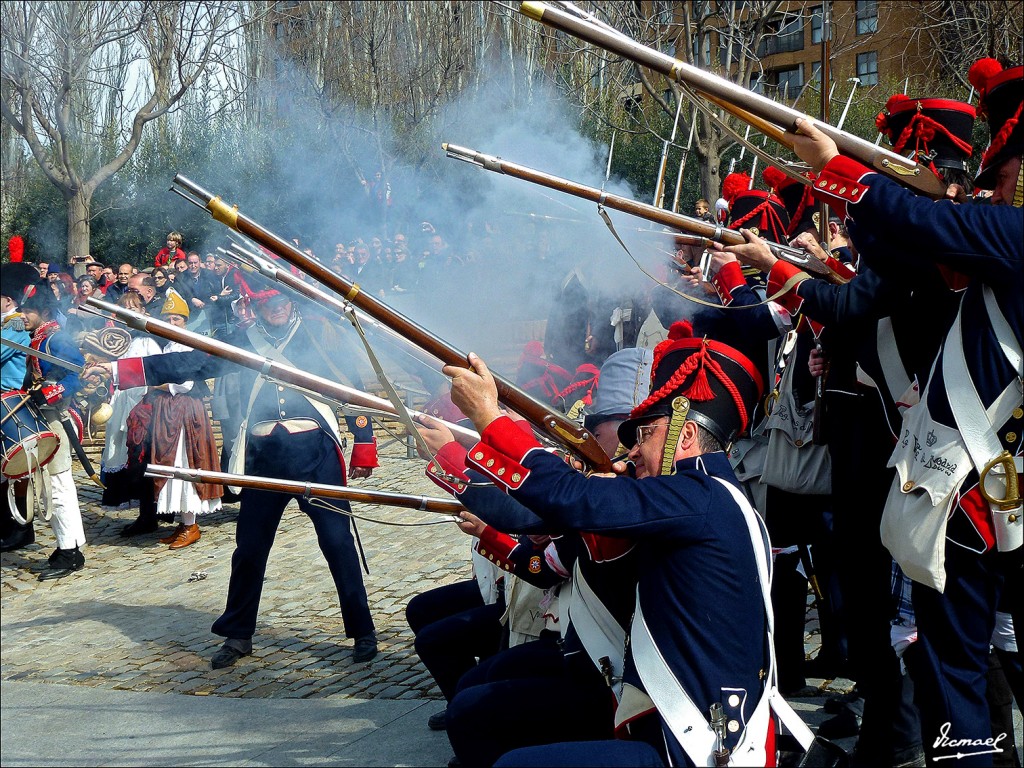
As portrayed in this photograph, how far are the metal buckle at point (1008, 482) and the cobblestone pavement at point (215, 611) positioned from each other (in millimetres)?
2030

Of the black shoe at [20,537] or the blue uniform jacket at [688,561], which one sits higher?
the blue uniform jacket at [688,561]

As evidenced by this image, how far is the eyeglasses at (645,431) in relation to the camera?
2.84m

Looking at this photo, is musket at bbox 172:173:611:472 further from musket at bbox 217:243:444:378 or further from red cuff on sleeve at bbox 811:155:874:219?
red cuff on sleeve at bbox 811:155:874:219

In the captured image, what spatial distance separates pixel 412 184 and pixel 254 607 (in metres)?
4.37

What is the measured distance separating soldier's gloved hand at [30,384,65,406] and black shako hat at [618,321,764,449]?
638 cm

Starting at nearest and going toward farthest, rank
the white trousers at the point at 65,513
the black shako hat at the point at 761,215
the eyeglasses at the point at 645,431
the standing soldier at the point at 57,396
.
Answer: the eyeglasses at the point at 645,431
the black shako hat at the point at 761,215
the white trousers at the point at 65,513
the standing soldier at the point at 57,396

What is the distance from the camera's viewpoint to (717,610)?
253 centimetres

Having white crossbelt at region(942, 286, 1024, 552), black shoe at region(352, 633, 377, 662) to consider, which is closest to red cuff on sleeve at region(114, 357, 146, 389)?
black shoe at region(352, 633, 377, 662)

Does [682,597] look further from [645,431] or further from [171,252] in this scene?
[171,252]

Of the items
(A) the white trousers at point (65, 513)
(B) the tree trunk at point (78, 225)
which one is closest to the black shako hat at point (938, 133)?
(A) the white trousers at point (65, 513)

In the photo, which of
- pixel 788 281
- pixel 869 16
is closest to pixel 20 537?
pixel 788 281

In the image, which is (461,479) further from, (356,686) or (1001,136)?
(356,686)

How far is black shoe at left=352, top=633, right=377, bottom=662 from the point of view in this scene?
5.45 metres

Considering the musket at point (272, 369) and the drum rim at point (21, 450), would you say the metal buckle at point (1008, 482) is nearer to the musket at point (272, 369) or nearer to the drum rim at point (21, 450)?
the musket at point (272, 369)
